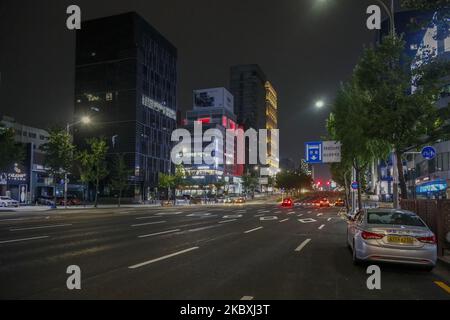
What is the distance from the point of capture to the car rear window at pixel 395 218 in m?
10.1

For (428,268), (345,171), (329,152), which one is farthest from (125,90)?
(428,268)

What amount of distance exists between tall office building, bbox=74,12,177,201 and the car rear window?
7450 centimetres

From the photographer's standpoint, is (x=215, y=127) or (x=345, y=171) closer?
(x=345, y=171)

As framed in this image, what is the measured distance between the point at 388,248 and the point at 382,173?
119333 mm

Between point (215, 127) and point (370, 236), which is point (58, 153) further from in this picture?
point (215, 127)

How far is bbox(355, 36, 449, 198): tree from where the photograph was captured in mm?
16125

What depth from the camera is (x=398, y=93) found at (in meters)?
16.1

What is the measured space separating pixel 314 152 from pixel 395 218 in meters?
26.6

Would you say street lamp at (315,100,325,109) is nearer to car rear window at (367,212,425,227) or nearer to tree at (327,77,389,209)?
tree at (327,77,389,209)

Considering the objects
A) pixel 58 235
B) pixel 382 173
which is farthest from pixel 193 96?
pixel 58 235

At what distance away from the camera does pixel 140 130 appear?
85250 mm

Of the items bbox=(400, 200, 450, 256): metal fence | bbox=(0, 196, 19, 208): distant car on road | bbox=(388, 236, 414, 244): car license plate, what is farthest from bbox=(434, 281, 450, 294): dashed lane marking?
bbox=(0, 196, 19, 208): distant car on road

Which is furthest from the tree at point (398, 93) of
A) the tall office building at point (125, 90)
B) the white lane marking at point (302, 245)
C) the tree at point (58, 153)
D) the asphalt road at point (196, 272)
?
the tall office building at point (125, 90)
